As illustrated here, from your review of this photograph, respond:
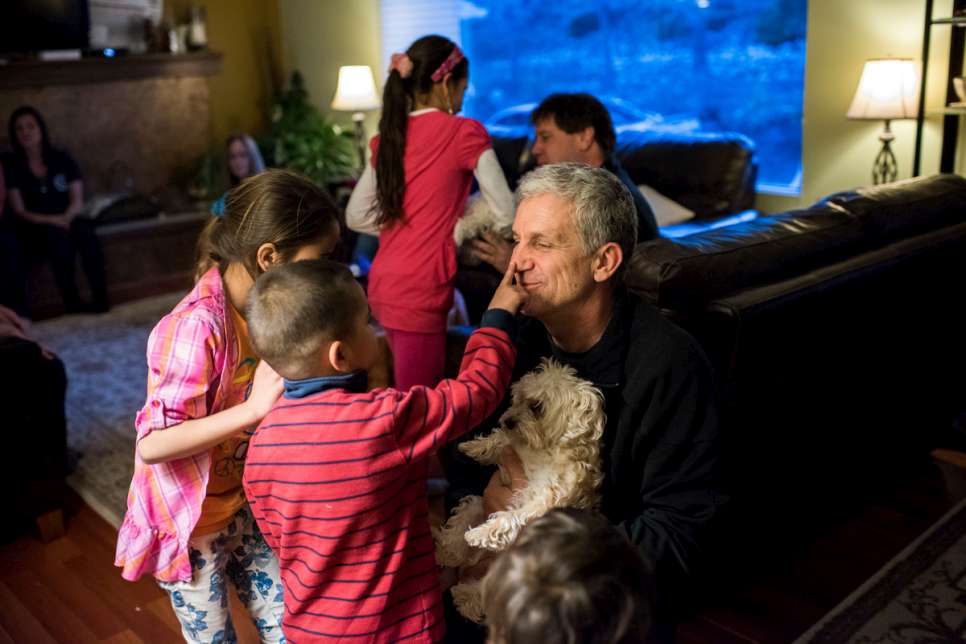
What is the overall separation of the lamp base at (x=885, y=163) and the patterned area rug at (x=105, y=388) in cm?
376

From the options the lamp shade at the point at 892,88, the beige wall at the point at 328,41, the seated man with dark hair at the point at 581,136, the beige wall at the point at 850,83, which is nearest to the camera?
the seated man with dark hair at the point at 581,136

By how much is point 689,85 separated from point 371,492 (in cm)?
483

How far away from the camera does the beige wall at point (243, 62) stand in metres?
7.25

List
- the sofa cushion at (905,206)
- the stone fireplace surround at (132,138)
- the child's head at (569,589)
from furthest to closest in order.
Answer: the stone fireplace surround at (132,138)
the sofa cushion at (905,206)
the child's head at (569,589)

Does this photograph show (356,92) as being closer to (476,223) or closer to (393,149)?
(393,149)

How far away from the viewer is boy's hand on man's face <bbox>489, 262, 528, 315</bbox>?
1.47m

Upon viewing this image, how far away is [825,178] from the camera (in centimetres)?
482

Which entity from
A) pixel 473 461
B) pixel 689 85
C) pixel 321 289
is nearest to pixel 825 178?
pixel 689 85

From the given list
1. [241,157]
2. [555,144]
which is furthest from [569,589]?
[241,157]

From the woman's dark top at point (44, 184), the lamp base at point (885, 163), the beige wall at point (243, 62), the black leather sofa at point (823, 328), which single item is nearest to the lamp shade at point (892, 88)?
the lamp base at point (885, 163)

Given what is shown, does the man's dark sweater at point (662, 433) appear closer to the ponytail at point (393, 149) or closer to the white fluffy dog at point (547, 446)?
the white fluffy dog at point (547, 446)

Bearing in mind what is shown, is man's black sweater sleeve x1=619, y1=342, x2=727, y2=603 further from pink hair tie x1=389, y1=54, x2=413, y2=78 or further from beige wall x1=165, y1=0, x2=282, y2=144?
beige wall x1=165, y1=0, x2=282, y2=144

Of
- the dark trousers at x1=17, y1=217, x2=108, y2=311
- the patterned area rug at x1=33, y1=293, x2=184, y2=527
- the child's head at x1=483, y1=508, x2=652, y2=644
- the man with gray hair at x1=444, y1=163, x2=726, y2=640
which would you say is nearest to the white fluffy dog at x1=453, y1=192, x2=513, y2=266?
the man with gray hair at x1=444, y1=163, x2=726, y2=640

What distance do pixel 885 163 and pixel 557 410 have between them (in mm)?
3691
